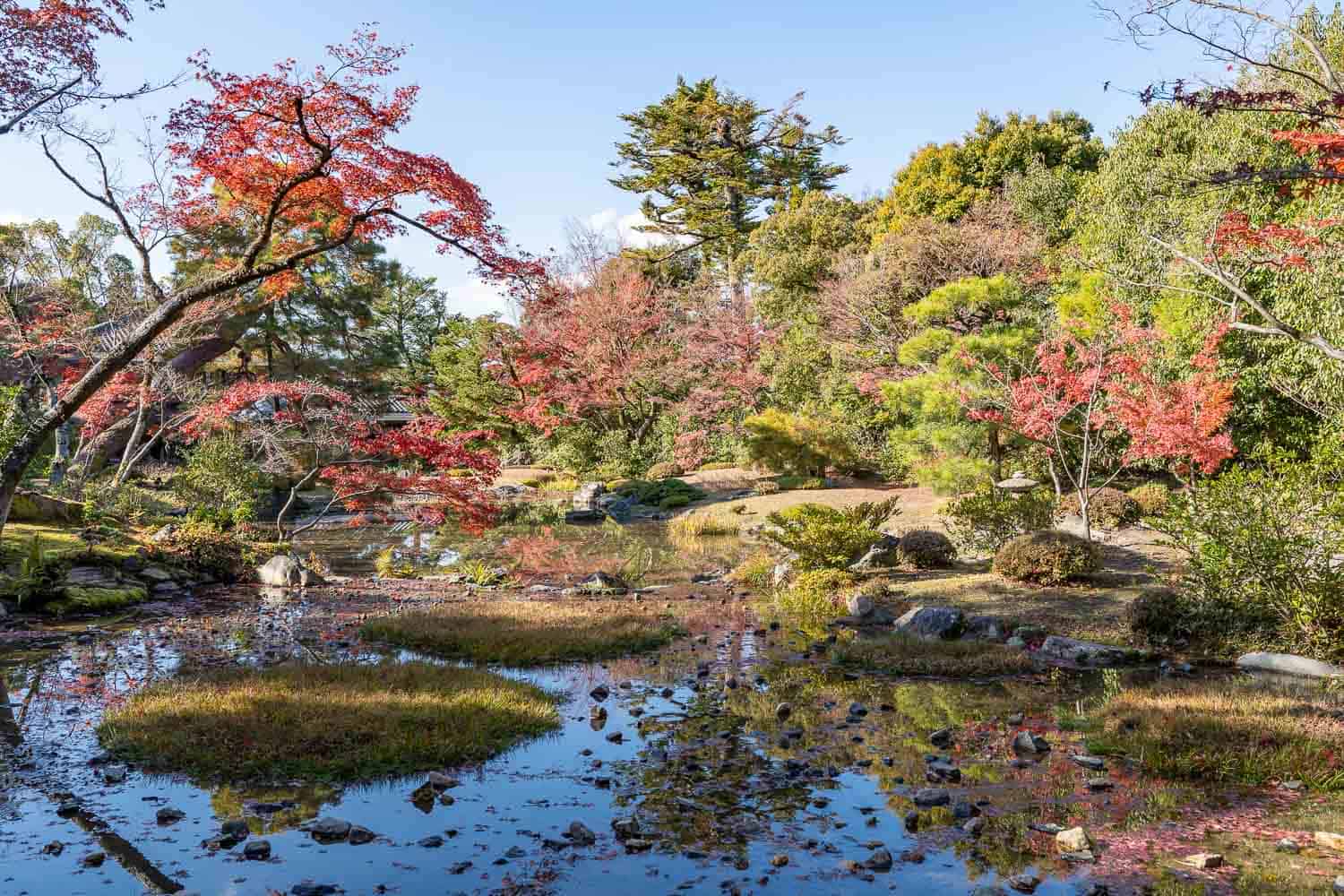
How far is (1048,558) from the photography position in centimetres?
1148

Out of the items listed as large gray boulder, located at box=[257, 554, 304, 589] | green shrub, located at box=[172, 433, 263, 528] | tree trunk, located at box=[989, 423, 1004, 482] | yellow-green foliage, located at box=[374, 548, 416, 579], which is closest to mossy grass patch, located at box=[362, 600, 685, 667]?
yellow-green foliage, located at box=[374, 548, 416, 579]

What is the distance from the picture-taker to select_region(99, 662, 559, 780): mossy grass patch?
19.1 ft

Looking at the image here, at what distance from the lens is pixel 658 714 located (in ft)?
23.9

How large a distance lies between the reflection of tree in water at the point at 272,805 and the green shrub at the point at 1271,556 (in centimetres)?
841

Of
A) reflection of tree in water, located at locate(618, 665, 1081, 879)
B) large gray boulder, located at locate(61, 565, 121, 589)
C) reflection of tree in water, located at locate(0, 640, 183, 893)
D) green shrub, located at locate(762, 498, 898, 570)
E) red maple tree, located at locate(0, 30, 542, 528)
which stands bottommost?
reflection of tree in water, located at locate(618, 665, 1081, 879)

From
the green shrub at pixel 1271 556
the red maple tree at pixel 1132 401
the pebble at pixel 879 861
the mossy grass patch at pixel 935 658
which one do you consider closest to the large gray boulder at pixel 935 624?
the mossy grass patch at pixel 935 658

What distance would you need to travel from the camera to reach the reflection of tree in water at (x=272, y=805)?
500 cm

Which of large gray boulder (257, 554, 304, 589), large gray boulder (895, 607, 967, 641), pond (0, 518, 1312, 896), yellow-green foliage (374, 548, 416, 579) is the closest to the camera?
pond (0, 518, 1312, 896)

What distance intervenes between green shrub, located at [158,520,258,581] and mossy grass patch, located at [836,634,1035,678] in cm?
1040

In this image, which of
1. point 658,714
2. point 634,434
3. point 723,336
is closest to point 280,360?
point 634,434

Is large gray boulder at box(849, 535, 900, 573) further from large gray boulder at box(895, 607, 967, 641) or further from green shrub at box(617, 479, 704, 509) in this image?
green shrub at box(617, 479, 704, 509)

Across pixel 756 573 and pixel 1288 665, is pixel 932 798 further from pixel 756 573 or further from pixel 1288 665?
Answer: pixel 756 573

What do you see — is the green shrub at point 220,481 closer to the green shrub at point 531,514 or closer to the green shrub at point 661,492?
the green shrub at point 531,514

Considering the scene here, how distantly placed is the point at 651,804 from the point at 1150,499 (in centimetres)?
1469
